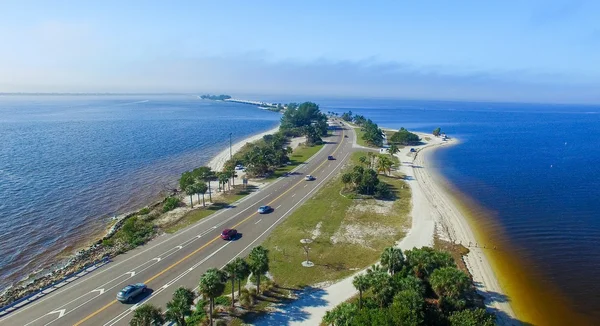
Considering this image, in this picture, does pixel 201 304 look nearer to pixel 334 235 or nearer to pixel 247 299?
pixel 247 299

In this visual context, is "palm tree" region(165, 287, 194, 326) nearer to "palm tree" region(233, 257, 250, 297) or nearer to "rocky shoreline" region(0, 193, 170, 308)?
"palm tree" region(233, 257, 250, 297)

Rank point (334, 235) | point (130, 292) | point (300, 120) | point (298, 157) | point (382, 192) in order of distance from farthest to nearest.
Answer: point (300, 120), point (298, 157), point (382, 192), point (334, 235), point (130, 292)

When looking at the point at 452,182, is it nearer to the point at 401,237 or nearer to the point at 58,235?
the point at 401,237

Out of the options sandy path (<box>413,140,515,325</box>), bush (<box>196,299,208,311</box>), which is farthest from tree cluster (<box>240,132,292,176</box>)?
bush (<box>196,299,208,311</box>)

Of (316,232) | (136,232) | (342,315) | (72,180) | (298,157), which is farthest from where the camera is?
(298,157)

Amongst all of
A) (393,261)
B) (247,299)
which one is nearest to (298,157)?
(393,261)

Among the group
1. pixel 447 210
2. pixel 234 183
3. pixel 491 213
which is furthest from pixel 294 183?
pixel 491 213
